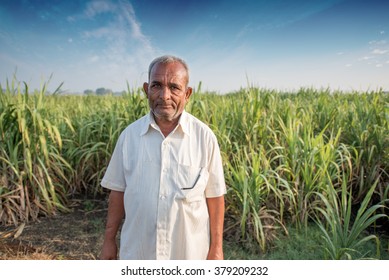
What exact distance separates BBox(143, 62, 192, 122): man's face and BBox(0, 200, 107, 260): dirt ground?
3.33 feet

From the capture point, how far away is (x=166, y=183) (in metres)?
1.02

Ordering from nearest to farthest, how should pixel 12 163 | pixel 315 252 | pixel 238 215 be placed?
pixel 315 252 → pixel 238 215 → pixel 12 163

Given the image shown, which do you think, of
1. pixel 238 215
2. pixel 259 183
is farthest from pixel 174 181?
pixel 238 215

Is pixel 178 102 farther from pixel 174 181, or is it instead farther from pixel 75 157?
pixel 75 157

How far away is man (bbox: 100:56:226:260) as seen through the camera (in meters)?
1.01

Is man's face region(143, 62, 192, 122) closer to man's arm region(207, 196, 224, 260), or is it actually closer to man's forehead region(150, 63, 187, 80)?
man's forehead region(150, 63, 187, 80)

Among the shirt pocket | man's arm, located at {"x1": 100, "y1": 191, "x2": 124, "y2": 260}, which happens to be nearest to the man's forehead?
the shirt pocket

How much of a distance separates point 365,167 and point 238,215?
0.90 metres

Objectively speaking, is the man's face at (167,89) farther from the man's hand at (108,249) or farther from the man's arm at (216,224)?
the man's hand at (108,249)

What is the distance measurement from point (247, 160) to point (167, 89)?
49.7 inches

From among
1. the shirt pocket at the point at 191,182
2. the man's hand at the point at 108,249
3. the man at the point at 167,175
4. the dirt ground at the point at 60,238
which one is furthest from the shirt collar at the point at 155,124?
the dirt ground at the point at 60,238

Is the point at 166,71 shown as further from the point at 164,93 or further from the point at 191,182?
the point at 191,182

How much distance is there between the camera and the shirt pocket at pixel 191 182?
1.02 metres

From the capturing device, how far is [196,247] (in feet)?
3.53
